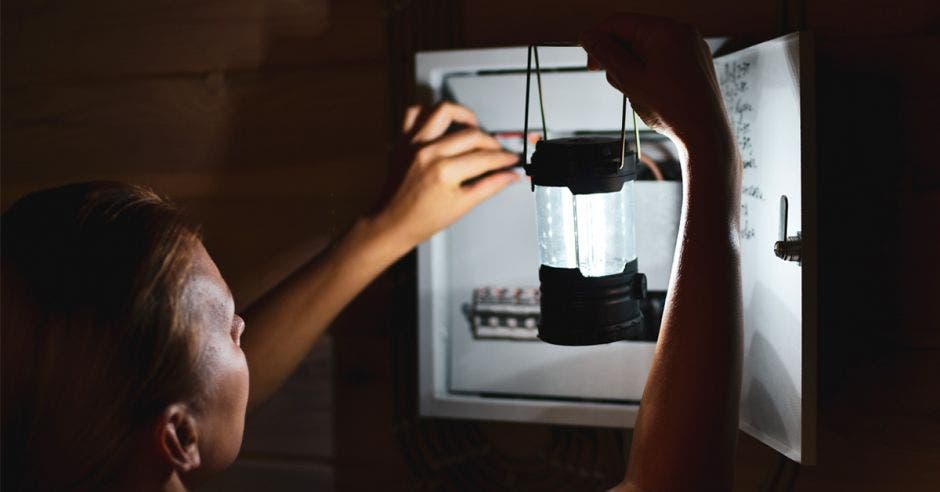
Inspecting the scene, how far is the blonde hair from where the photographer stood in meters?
0.78

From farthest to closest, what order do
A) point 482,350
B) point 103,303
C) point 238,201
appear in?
1. point 238,201
2. point 482,350
3. point 103,303

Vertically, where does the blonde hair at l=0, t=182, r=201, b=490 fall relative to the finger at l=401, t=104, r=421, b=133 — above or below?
below

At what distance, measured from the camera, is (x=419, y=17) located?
1235mm

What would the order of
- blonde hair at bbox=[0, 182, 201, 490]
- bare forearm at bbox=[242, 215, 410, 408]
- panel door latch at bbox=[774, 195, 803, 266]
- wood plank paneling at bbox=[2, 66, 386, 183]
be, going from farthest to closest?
wood plank paneling at bbox=[2, 66, 386, 183] < bare forearm at bbox=[242, 215, 410, 408] < panel door latch at bbox=[774, 195, 803, 266] < blonde hair at bbox=[0, 182, 201, 490]

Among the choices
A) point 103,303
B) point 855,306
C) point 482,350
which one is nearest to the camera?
point 103,303

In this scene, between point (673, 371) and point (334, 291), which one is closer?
point (673, 371)

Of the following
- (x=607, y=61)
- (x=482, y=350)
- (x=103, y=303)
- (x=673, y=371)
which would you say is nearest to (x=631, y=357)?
(x=482, y=350)

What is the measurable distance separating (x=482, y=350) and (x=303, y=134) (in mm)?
401

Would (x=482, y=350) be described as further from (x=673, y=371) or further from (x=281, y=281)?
(x=673, y=371)

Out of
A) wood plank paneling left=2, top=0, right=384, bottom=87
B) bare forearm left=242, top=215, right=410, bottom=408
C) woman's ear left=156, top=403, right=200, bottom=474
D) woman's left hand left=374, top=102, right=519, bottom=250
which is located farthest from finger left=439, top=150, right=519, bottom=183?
woman's ear left=156, top=403, right=200, bottom=474

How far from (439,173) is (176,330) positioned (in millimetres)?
434

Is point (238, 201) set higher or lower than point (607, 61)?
lower

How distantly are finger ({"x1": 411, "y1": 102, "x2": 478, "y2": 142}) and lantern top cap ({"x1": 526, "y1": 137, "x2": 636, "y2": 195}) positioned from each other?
262 mm

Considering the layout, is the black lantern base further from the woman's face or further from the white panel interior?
the woman's face
